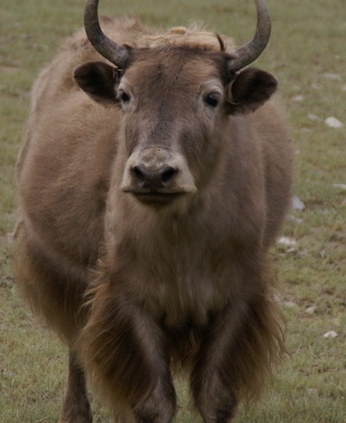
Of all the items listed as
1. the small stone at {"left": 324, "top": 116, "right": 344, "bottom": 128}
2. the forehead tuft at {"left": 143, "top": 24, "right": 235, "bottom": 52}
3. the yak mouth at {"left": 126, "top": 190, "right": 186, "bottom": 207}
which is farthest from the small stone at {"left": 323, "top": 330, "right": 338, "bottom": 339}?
the small stone at {"left": 324, "top": 116, "right": 344, "bottom": 128}

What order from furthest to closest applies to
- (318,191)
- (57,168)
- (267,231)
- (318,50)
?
(318,50), (318,191), (57,168), (267,231)

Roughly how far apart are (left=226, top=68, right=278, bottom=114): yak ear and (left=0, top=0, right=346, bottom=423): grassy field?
5.39 feet

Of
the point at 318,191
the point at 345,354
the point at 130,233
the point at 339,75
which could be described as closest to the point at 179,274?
the point at 130,233

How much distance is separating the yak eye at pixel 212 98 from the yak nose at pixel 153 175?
0.51 metres

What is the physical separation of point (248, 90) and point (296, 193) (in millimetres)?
4496

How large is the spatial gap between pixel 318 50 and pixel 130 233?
33.3ft

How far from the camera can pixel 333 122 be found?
473 inches

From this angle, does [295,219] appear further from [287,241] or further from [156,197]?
[156,197]

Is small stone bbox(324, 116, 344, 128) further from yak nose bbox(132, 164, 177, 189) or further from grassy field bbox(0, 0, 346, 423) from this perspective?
yak nose bbox(132, 164, 177, 189)

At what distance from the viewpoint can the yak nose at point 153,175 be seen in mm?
4652

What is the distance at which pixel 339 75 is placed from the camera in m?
14.1

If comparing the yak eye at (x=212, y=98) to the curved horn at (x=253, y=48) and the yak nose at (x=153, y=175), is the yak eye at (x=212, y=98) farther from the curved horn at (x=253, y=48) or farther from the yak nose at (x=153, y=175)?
the yak nose at (x=153, y=175)

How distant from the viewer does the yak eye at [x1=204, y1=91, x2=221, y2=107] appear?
5102 mm

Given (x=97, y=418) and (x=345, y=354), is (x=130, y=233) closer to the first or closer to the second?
(x=97, y=418)
